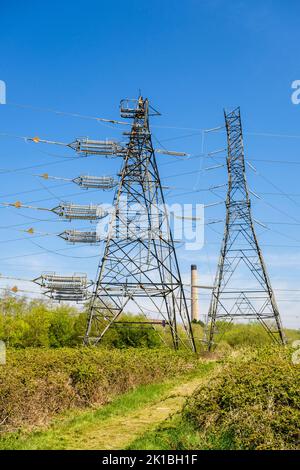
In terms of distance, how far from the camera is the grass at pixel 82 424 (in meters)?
8.06

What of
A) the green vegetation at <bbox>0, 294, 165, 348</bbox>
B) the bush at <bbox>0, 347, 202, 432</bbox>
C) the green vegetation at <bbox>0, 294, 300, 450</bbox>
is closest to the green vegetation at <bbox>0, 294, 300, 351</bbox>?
the green vegetation at <bbox>0, 294, 165, 348</bbox>

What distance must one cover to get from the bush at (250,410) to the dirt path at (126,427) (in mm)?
1100

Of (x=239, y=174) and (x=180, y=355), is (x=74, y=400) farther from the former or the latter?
(x=239, y=174)

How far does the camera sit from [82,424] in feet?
31.3

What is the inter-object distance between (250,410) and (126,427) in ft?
9.82

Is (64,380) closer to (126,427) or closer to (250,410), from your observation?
(126,427)

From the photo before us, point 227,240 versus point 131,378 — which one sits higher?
point 227,240

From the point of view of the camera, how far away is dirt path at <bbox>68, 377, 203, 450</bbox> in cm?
798

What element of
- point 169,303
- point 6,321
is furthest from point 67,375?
point 6,321

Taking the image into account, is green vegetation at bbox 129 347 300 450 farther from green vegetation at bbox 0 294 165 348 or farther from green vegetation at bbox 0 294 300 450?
green vegetation at bbox 0 294 165 348

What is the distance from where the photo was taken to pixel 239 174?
99.6ft

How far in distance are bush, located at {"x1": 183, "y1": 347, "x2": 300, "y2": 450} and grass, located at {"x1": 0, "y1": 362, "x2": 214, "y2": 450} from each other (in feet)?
5.79

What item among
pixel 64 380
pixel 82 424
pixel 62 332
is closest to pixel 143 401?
pixel 64 380
